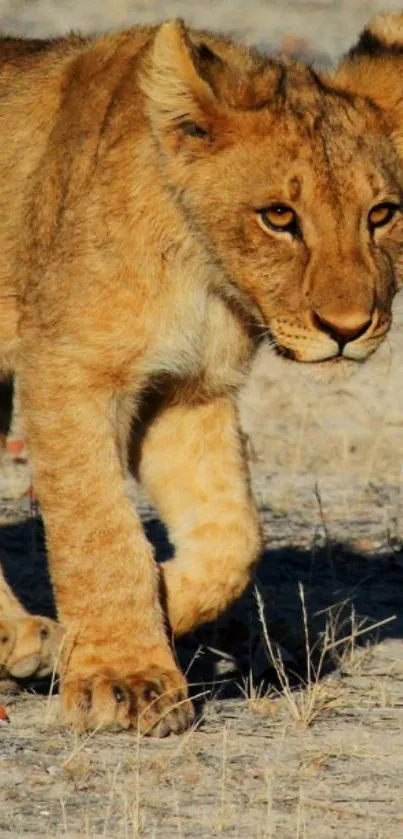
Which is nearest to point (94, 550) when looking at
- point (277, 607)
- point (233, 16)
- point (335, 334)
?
point (335, 334)

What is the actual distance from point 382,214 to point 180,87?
614 millimetres

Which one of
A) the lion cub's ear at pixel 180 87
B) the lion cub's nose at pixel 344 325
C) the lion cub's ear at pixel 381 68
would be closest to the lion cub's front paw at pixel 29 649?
the lion cub's nose at pixel 344 325

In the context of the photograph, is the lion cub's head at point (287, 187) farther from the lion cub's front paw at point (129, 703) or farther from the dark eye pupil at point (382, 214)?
the lion cub's front paw at point (129, 703)

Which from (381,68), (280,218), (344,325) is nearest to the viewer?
(344,325)

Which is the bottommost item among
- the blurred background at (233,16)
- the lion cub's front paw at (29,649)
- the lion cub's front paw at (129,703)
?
the blurred background at (233,16)

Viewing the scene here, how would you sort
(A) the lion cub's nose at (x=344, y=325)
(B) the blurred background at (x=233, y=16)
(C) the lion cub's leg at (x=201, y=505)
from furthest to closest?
(B) the blurred background at (x=233, y=16), (C) the lion cub's leg at (x=201, y=505), (A) the lion cub's nose at (x=344, y=325)

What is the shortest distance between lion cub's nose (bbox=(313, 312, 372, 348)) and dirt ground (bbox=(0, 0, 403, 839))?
0.79ft

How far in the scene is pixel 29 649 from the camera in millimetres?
5441

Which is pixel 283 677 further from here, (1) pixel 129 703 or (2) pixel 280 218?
(2) pixel 280 218

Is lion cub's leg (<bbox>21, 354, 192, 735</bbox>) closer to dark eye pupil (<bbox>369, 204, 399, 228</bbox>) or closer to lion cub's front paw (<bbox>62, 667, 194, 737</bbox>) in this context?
lion cub's front paw (<bbox>62, 667, 194, 737</bbox>)

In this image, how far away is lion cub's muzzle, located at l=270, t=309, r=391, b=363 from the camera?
15.9ft

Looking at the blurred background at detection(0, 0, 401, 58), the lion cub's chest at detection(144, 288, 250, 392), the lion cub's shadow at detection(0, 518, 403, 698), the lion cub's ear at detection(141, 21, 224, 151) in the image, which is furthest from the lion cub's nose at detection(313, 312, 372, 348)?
the blurred background at detection(0, 0, 401, 58)

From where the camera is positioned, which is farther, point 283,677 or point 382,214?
point 283,677

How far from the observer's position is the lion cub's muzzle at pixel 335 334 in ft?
15.9
